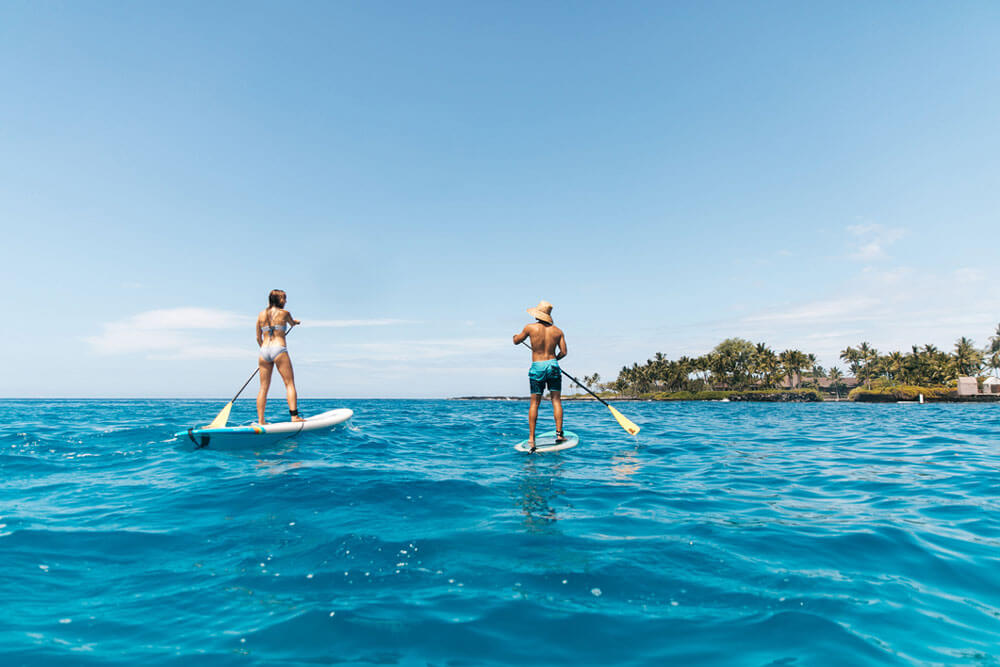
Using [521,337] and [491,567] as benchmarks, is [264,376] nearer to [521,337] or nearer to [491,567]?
[521,337]

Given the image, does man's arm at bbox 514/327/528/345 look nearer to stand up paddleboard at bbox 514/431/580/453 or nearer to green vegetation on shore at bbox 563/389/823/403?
stand up paddleboard at bbox 514/431/580/453

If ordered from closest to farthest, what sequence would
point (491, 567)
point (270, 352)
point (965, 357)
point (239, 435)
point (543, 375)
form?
point (491, 567) → point (239, 435) → point (543, 375) → point (270, 352) → point (965, 357)

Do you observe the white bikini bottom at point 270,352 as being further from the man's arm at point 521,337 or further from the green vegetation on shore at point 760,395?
the green vegetation on shore at point 760,395

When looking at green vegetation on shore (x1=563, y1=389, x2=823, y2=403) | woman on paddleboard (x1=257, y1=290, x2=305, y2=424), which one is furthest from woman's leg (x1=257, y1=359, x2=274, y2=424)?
green vegetation on shore (x1=563, y1=389, x2=823, y2=403)

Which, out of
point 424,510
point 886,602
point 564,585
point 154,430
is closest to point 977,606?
point 886,602

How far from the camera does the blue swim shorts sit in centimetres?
1005

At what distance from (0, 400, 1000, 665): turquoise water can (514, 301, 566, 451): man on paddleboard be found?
305 centimetres

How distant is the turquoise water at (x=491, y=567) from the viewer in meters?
2.56

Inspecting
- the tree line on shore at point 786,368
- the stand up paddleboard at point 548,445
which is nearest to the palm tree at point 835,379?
the tree line on shore at point 786,368

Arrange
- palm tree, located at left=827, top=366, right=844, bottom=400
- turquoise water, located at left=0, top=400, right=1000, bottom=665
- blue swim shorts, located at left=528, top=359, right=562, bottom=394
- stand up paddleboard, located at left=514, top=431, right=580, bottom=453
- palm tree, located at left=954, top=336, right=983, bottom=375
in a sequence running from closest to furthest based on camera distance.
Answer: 1. turquoise water, located at left=0, top=400, right=1000, bottom=665
2. stand up paddleboard, located at left=514, top=431, right=580, bottom=453
3. blue swim shorts, located at left=528, top=359, right=562, bottom=394
4. palm tree, located at left=954, top=336, right=983, bottom=375
5. palm tree, located at left=827, top=366, right=844, bottom=400

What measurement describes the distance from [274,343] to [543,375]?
587 centimetres

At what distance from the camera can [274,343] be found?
1061 cm

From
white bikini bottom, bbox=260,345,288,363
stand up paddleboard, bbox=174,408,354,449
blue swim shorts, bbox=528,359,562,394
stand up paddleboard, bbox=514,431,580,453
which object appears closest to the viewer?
stand up paddleboard, bbox=174,408,354,449

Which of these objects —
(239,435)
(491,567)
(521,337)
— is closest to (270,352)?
(239,435)
